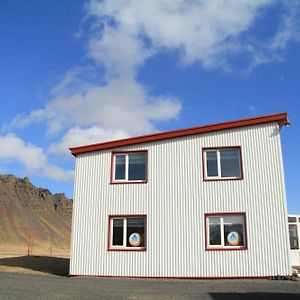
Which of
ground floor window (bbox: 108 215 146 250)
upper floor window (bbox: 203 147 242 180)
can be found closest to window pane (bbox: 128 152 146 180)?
ground floor window (bbox: 108 215 146 250)

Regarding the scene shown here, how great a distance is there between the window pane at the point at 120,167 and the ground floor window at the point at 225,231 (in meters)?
4.35

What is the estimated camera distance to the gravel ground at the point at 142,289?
41.6 ft

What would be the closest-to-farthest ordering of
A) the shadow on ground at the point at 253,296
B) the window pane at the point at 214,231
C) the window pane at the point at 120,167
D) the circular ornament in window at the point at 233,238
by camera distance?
1. the shadow on ground at the point at 253,296
2. the circular ornament in window at the point at 233,238
3. the window pane at the point at 214,231
4. the window pane at the point at 120,167

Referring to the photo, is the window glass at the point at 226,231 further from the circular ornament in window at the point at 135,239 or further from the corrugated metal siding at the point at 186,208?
the circular ornament in window at the point at 135,239

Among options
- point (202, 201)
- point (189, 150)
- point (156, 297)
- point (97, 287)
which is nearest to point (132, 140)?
point (189, 150)

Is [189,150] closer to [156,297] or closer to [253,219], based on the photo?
[253,219]

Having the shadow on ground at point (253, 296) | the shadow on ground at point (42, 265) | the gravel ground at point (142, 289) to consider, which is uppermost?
the shadow on ground at point (42, 265)

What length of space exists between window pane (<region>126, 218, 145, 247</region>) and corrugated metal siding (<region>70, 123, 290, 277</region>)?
0.38 meters

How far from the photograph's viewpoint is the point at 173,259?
18.6 meters

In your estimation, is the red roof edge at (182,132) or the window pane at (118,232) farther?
the window pane at (118,232)

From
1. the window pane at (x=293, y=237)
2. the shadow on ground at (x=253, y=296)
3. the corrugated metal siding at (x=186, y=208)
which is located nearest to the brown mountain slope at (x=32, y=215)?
the window pane at (x=293, y=237)

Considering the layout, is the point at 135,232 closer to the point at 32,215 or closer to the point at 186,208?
the point at 186,208

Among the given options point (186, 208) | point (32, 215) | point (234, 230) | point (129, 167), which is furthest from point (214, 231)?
point (32, 215)

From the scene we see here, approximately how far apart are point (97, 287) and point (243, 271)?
20.7ft
